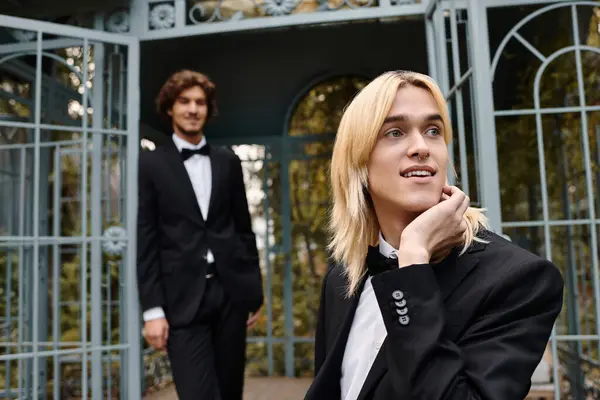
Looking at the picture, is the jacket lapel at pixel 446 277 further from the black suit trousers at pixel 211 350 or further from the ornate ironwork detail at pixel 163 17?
the ornate ironwork detail at pixel 163 17

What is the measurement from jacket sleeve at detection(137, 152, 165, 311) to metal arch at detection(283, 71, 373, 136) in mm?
2792

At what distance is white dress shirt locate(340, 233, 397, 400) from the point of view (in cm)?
98

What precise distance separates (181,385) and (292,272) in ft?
9.33

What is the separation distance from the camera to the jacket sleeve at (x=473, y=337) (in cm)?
75

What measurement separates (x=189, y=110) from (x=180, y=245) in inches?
27.1

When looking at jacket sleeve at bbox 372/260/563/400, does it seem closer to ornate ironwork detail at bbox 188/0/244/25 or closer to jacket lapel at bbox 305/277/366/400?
jacket lapel at bbox 305/277/366/400

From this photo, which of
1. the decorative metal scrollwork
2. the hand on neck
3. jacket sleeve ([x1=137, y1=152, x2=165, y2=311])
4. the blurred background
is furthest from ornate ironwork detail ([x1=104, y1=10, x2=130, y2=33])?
the hand on neck

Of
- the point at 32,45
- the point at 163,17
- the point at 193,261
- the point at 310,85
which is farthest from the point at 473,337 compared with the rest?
the point at 310,85

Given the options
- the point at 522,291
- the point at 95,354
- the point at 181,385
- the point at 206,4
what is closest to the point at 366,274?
the point at 522,291

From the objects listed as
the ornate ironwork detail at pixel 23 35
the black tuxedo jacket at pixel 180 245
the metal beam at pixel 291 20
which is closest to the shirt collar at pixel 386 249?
the black tuxedo jacket at pixel 180 245

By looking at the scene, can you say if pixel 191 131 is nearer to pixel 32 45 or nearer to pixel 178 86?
pixel 178 86

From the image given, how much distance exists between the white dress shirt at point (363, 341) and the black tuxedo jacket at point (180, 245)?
1.48 m

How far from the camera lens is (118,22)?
297cm

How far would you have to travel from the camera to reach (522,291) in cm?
80
